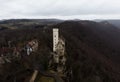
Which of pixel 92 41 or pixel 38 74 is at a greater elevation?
pixel 38 74

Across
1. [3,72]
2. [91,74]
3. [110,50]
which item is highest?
[3,72]

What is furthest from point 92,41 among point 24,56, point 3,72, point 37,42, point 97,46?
point 3,72

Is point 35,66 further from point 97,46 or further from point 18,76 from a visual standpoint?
point 97,46

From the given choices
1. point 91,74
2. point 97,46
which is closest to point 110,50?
point 97,46

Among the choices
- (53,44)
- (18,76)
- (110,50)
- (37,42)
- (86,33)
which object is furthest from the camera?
(86,33)

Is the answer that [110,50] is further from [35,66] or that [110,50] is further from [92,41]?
[35,66]

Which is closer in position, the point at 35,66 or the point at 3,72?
the point at 3,72

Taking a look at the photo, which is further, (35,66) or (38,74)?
(35,66)

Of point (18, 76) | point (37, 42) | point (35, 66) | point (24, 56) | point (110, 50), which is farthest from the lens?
point (110, 50)

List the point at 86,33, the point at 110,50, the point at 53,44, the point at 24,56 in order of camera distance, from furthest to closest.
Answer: the point at 86,33
the point at 110,50
the point at 53,44
the point at 24,56
